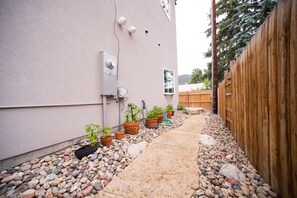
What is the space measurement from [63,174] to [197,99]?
10.3 metres

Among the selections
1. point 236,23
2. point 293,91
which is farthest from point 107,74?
point 236,23

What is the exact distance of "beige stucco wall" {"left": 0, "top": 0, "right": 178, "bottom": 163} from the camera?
154 cm

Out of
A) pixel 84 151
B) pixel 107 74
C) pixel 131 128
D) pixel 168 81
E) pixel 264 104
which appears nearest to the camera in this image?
pixel 264 104

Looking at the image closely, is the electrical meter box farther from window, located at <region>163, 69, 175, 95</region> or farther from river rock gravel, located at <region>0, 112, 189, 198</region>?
window, located at <region>163, 69, 175, 95</region>

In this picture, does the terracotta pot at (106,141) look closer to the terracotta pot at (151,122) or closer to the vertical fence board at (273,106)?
the terracotta pot at (151,122)

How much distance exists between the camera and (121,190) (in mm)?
1369

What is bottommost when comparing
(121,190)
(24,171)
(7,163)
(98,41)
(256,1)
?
(121,190)

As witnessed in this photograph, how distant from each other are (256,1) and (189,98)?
23.4 ft

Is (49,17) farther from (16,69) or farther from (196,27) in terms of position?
(196,27)

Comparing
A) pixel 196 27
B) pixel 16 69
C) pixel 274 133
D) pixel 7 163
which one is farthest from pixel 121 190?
pixel 196 27

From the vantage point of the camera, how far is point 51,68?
193 cm

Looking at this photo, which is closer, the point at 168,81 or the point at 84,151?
the point at 84,151

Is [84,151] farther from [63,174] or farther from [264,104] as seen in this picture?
[264,104]

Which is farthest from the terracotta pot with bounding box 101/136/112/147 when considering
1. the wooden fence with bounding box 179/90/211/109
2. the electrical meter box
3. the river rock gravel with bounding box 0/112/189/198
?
the wooden fence with bounding box 179/90/211/109
